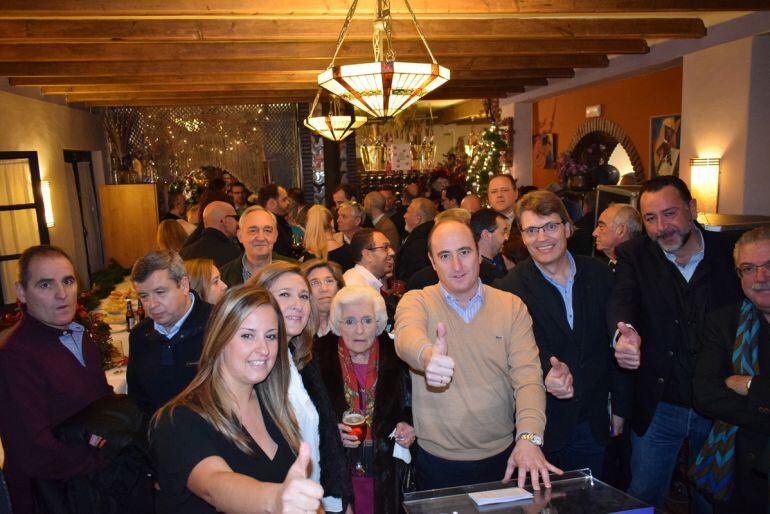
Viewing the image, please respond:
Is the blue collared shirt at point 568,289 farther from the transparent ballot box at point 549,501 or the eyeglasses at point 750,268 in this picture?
the transparent ballot box at point 549,501

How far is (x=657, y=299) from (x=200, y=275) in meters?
2.33

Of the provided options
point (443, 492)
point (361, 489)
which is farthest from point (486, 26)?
point (443, 492)

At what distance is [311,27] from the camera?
16.9ft

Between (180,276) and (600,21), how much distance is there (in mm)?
5107

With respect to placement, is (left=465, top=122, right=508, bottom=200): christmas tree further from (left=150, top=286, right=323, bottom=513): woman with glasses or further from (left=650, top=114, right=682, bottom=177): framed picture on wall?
(left=150, top=286, right=323, bottom=513): woman with glasses

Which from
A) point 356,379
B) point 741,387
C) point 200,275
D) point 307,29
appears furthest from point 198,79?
point 741,387

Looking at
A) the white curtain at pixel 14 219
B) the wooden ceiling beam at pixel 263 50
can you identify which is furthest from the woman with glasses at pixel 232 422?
the white curtain at pixel 14 219

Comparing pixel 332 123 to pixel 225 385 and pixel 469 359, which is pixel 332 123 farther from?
pixel 225 385

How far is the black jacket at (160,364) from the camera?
2.44 m

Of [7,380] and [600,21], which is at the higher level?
[600,21]

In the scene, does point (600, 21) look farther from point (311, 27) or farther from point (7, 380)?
point (7, 380)

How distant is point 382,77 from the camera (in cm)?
346

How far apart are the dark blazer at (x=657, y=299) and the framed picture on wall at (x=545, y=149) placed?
28.7 ft

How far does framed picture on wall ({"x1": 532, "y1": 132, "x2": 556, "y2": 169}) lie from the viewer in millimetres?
11078
